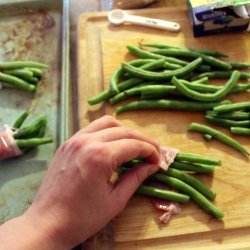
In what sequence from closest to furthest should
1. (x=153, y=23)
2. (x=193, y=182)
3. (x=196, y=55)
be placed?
(x=193, y=182) → (x=196, y=55) → (x=153, y=23)

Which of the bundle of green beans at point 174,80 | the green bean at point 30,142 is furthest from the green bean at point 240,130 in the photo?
the green bean at point 30,142

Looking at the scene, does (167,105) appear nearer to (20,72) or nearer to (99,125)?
(99,125)

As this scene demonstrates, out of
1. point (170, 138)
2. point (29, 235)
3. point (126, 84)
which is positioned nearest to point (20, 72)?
point (126, 84)

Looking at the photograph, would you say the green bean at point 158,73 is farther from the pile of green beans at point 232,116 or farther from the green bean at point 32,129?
the green bean at point 32,129

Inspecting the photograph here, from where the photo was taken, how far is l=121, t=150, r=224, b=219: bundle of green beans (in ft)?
4.57

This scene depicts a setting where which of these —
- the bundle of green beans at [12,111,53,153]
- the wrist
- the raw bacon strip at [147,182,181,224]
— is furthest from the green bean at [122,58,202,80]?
the wrist

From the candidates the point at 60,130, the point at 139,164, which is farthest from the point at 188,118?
the point at 60,130

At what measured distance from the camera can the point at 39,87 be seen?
6.02 ft

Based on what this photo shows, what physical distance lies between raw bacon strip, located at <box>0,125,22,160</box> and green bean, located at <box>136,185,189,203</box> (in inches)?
21.0

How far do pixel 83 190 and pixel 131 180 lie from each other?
21 cm

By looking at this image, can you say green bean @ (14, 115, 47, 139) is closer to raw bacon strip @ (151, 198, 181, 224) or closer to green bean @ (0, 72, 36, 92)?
green bean @ (0, 72, 36, 92)

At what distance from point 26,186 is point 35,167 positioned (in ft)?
0.30

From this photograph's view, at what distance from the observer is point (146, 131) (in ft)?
5.31

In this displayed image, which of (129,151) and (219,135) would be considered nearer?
(129,151)
